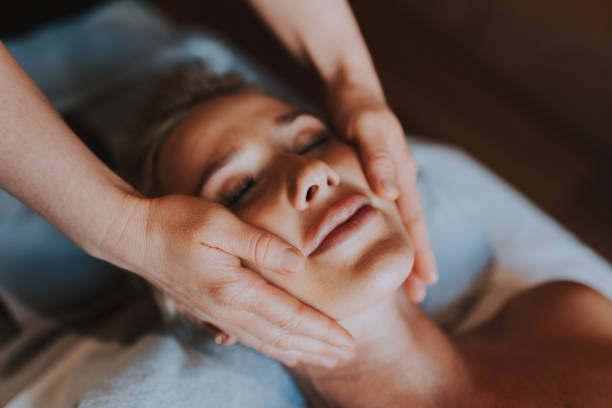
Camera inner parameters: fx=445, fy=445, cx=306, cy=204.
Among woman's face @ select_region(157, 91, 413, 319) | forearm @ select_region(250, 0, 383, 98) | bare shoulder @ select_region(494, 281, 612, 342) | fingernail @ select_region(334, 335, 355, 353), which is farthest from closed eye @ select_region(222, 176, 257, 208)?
bare shoulder @ select_region(494, 281, 612, 342)

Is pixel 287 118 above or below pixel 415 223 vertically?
above

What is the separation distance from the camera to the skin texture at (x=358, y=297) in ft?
2.68

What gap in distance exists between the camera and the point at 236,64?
5.84ft

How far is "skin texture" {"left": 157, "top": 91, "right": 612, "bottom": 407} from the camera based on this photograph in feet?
2.68

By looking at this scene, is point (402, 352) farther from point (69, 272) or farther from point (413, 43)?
point (413, 43)

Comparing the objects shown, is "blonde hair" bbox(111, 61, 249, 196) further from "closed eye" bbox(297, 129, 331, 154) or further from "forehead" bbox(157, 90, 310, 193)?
"closed eye" bbox(297, 129, 331, 154)

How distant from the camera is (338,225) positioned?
827mm

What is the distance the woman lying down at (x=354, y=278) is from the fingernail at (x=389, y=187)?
1.1 inches

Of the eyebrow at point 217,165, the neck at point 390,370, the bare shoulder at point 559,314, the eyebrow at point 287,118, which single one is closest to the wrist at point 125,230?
the eyebrow at point 217,165

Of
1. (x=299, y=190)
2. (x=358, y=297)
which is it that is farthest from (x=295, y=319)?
(x=299, y=190)

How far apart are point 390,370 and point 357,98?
0.65m

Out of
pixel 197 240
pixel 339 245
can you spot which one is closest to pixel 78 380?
pixel 197 240

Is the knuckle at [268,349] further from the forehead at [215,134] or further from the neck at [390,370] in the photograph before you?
the forehead at [215,134]

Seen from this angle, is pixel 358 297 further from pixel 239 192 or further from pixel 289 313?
pixel 239 192
